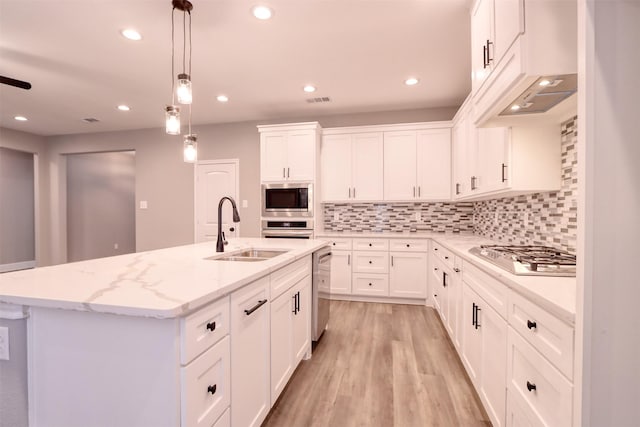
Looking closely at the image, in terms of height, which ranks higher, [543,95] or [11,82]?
[11,82]

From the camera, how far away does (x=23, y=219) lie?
5.87m

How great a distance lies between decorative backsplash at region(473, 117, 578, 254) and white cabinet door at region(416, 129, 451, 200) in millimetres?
820

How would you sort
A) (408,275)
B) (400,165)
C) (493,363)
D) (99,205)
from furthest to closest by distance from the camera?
(99,205)
(400,165)
(408,275)
(493,363)

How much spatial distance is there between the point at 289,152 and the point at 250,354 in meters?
3.16

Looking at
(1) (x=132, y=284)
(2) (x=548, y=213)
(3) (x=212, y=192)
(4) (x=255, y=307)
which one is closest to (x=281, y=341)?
(4) (x=255, y=307)

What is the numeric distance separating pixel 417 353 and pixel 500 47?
2.26 meters

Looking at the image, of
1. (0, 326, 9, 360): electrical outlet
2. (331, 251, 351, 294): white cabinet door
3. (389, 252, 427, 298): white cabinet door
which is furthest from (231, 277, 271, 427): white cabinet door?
(389, 252, 427, 298): white cabinet door

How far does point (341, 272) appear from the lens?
4.00m

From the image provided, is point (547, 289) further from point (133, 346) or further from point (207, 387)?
point (133, 346)

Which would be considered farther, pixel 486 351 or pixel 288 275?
pixel 288 275

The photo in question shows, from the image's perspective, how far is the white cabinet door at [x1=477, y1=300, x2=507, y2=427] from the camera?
56.6 inches

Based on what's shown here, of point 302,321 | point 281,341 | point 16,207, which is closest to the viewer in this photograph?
point 281,341

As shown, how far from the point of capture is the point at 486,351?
5.50 feet

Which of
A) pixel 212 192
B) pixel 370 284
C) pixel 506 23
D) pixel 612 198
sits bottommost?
pixel 370 284
